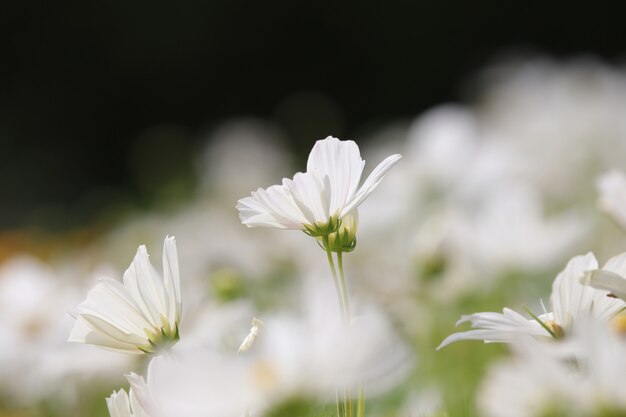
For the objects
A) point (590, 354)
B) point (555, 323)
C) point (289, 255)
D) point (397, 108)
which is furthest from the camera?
point (397, 108)

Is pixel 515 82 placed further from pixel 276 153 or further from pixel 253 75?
pixel 253 75

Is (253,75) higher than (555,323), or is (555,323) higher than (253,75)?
(253,75)

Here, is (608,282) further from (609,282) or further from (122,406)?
(122,406)

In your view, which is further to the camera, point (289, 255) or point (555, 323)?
point (289, 255)

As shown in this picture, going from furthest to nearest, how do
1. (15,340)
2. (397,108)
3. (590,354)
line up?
(397,108), (15,340), (590,354)

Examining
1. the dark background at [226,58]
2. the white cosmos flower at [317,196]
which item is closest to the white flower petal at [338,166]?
the white cosmos flower at [317,196]

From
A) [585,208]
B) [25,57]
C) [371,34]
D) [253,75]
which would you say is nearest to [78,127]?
[25,57]
